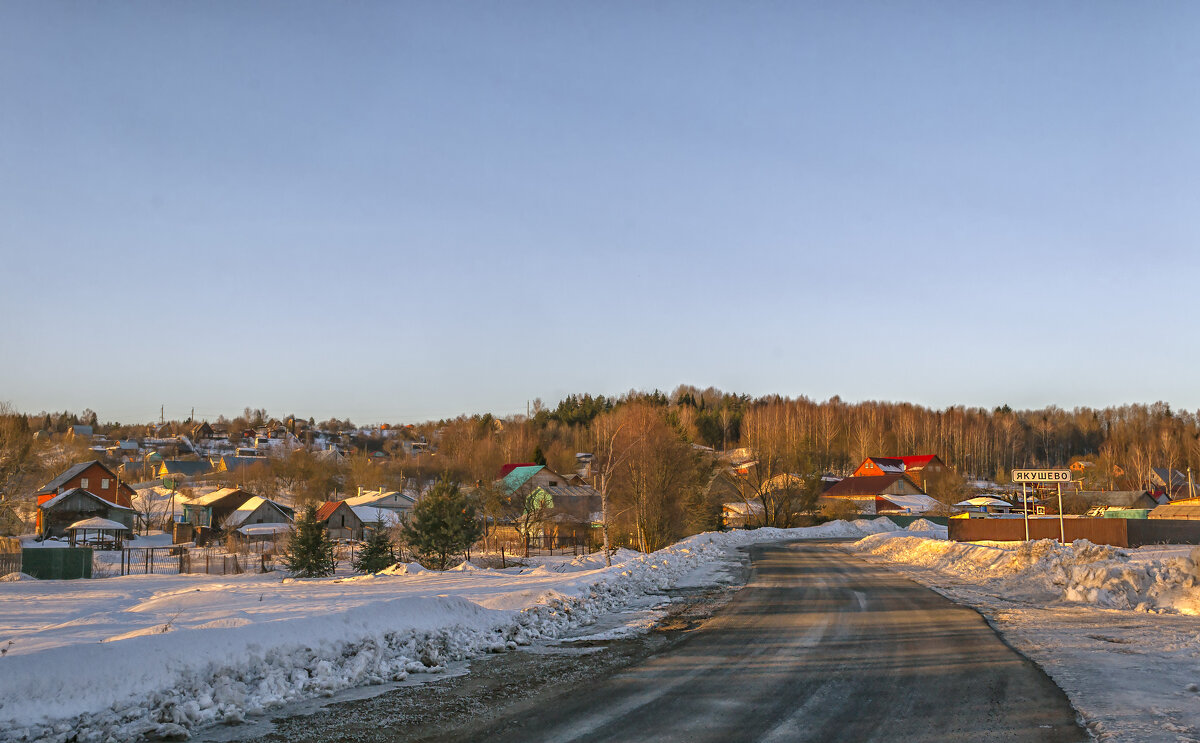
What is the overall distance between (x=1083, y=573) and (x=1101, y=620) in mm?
4896

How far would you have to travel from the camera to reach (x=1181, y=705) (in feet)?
28.2

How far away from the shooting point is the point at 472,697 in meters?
9.23

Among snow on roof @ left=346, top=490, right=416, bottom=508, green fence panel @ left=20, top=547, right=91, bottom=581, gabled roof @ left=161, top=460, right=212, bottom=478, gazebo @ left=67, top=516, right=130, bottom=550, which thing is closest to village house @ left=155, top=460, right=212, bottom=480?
gabled roof @ left=161, top=460, right=212, bottom=478

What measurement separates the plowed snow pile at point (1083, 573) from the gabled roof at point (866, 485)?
261ft

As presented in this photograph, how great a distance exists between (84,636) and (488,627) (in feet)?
19.5

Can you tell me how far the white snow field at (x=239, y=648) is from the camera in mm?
7848

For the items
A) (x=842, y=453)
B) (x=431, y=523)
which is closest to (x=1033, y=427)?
(x=842, y=453)

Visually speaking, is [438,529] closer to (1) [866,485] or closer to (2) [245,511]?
(2) [245,511]

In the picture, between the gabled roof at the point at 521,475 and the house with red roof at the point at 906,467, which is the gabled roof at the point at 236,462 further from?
the house with red roof at the point at 906,467

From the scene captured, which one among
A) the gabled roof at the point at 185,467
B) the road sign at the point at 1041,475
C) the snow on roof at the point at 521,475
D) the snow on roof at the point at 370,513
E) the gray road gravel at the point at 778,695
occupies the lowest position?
the snow on roof at the point at 370,513

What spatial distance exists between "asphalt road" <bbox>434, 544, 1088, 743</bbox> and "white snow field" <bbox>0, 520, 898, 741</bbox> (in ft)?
8.58

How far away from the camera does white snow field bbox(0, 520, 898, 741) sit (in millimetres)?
7848

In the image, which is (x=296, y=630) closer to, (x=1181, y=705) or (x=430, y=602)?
(x=430, y=602)

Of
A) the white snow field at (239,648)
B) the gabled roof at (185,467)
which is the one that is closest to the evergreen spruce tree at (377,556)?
the white snow field at (239,648)
